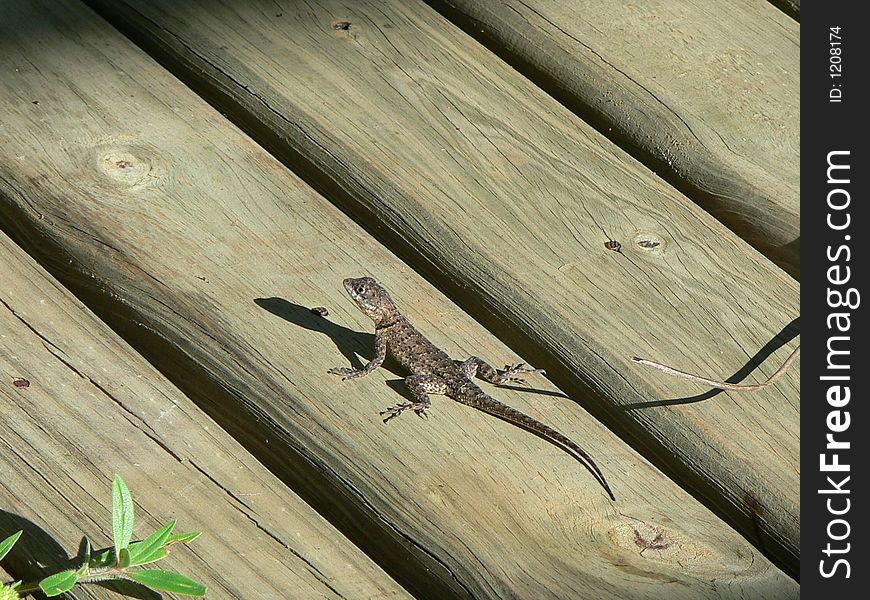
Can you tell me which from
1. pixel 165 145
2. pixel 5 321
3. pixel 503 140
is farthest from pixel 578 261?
pixel 5 321

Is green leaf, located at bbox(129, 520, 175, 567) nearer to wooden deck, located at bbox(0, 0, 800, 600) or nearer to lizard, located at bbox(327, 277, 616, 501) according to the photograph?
wooden deck, located at bbox(0, 0, 800, 600)

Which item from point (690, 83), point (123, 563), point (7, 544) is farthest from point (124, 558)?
point (690, 83)

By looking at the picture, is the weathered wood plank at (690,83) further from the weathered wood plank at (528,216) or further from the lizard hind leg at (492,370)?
the lizard hind leg at (492,370)

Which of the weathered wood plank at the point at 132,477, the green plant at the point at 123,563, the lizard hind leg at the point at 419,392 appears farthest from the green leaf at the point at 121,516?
the lizard hind leg at the point at 419,392
